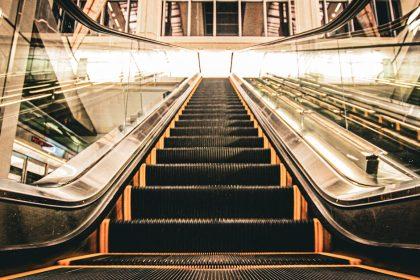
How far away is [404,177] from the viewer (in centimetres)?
211

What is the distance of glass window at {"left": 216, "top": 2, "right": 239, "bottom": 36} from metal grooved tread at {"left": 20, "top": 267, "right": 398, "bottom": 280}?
44.1 feet

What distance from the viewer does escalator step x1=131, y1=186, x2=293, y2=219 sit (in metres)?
2.68

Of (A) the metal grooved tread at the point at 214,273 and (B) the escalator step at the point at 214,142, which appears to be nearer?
(A) the metal grooved tread at the point at 214,273

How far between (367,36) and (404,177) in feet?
8.96

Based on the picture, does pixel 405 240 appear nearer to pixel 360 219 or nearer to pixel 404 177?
pixel 360 219

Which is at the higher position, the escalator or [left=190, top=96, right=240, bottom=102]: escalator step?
[left=190, top=96, right=240, bottom=102]: escalator step

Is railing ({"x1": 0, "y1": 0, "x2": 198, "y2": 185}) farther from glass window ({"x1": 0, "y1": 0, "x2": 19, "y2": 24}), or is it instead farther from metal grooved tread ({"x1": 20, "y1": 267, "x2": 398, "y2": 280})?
metal grooved tread ({"x1": 20, "y1": 267, "x2": 398, "y2": 280})

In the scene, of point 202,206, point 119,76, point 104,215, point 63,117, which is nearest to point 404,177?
point 202,206

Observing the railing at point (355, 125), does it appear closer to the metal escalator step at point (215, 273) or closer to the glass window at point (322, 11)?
the metal escalator step at point (215, 273)

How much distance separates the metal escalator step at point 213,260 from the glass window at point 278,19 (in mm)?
13211

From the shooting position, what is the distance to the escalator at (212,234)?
1702mm

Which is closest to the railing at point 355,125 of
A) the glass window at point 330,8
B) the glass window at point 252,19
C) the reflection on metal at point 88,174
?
the reflection on metal at point 88,174

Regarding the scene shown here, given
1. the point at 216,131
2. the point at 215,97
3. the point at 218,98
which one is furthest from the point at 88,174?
the point at 215,97

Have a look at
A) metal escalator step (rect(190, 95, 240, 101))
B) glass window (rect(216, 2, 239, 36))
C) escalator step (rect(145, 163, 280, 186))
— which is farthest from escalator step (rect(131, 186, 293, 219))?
glass window (rect(216, 2, 239, 36))
